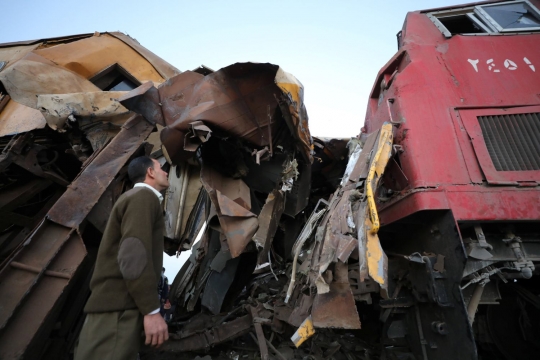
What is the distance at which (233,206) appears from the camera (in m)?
3.22

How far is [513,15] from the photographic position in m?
3.87

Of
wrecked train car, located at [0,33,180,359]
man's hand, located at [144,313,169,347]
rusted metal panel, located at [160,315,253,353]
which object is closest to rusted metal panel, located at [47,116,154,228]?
wrecked train car, located at [0,33,180,359]

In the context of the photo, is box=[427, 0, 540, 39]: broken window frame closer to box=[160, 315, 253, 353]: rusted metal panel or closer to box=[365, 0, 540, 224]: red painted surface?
box=[365, 0, 540, 224]: red painted surface

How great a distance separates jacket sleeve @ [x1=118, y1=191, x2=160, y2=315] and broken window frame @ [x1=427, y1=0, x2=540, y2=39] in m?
4.10

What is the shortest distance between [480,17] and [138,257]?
5.00 meters

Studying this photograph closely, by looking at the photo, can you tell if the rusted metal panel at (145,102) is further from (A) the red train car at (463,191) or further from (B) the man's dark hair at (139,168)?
(A) the red train car at (463,191)

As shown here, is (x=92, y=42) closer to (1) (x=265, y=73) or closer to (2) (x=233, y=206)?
(1) (x=265, y=73)

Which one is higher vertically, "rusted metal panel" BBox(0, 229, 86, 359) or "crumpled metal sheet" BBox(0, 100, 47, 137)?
"crumpled metal sheet" BBox(0, 100, 47, 137)

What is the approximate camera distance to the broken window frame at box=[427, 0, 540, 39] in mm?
3600

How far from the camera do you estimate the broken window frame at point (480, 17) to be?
11.8ft

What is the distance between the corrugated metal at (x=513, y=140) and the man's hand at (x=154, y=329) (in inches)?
125

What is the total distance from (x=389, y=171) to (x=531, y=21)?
2869mm

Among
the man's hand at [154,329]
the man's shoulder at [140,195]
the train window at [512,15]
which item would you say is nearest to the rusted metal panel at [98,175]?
the man's shoulder at [140,195]

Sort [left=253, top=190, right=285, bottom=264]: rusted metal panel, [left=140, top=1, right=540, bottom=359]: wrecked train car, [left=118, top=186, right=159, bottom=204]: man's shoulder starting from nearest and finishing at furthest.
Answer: [left=118, top=186, right=159, bottom=204]: man's shoulder
[left=140, top=1, right=540, bottom=359]: wrecked train car
[left=253, top=190, right=285, bottom=264]: rusted metal panel
